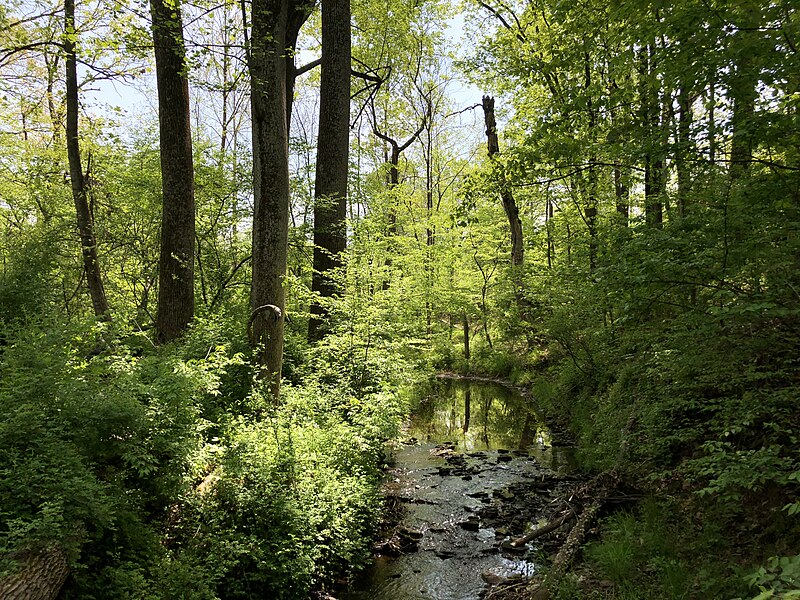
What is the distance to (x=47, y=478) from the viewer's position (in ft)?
10.5

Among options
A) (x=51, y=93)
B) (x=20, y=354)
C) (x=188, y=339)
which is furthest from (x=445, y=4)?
(x=20, y=354)

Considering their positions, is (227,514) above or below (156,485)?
below

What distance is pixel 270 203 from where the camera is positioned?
21.1 feet

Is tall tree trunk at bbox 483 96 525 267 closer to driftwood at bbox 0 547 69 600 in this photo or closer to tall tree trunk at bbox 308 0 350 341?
tall tree trunk at bbox 308 0 350 341

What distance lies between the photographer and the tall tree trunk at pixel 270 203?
6.24m

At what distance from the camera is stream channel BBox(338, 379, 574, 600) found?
5195 millimetres

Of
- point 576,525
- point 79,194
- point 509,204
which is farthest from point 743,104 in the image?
point 509,204

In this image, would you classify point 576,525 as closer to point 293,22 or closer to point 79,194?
point 293,22

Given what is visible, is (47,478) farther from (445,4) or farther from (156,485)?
(445,4)

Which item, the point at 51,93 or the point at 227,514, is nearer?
the point at 227,514

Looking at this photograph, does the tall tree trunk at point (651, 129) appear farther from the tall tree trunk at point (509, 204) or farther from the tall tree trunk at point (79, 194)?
the tall tree trunk at point (509, 204)

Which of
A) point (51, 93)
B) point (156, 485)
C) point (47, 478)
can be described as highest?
point (51, 93)

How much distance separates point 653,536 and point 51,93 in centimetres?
1485

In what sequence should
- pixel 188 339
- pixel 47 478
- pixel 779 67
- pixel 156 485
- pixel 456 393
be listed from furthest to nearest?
pixel 456 393 < pixel 188 339 < pixel 156 485 < pixel 779 67 < pixel 47 478
